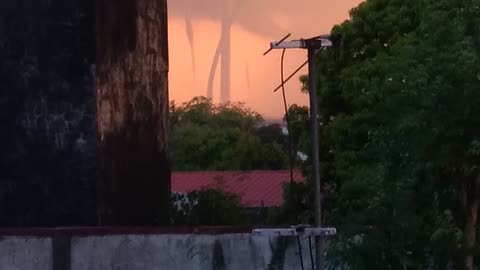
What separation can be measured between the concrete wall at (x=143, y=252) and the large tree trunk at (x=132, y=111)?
2848 mm

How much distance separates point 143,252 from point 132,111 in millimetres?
4336

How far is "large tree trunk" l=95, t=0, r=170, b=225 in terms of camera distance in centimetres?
1900

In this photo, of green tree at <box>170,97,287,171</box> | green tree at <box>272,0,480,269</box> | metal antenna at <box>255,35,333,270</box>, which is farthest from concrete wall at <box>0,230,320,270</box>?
green tree at <box>170,97,287,171</box>

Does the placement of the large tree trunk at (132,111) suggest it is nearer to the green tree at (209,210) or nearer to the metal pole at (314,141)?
the green tree at (209,210)

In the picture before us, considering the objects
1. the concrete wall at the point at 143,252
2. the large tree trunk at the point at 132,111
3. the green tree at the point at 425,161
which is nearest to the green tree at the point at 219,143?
the large tree trunk at the point at 132,111

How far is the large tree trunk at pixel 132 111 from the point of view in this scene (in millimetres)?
19000

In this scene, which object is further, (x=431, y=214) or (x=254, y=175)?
(x=254, y=175)

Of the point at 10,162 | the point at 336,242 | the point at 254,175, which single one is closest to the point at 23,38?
the point at 10,162

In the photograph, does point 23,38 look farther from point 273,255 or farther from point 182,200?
A: point 273,255

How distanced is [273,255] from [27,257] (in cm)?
309

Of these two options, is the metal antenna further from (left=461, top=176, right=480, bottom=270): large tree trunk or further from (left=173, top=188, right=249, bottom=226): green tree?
(left=173, top=188, right=249, bottom=226): green tree

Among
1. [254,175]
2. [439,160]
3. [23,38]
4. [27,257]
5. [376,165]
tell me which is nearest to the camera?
[439,160]

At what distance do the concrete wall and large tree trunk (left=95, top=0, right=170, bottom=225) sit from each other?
2.85m

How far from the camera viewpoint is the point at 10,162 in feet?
63.0
